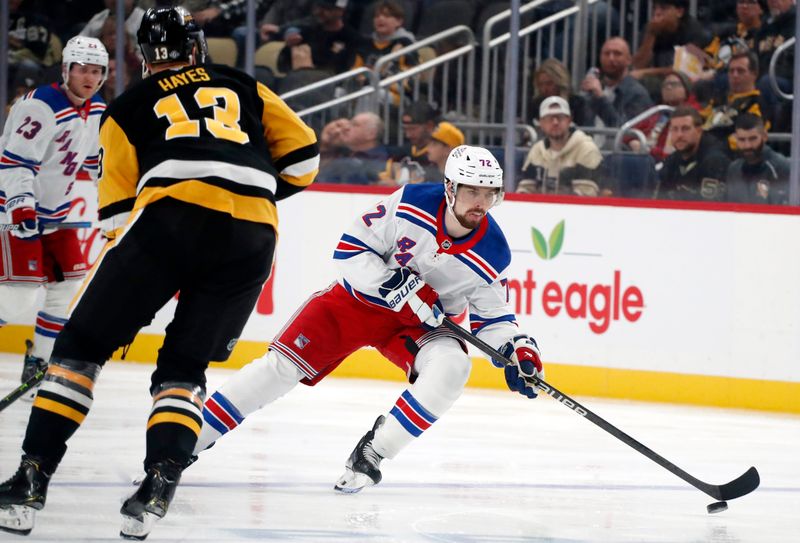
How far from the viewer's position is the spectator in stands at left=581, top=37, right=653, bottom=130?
583cm

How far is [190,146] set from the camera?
111 inches

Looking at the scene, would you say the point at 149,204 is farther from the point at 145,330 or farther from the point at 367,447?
the point at 145,330

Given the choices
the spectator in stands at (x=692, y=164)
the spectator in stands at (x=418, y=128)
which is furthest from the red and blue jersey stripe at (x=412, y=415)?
the spectator in stands at (x=418, y=128)

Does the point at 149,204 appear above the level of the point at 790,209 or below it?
above

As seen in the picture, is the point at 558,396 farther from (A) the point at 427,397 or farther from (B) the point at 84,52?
(B) the point at 84,52

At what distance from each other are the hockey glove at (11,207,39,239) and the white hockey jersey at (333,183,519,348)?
62.5 inches

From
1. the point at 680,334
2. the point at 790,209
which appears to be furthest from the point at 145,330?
the point at 790,209

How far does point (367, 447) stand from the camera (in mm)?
3633

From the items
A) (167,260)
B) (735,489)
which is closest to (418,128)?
(735,489)

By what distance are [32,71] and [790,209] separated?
3813mm

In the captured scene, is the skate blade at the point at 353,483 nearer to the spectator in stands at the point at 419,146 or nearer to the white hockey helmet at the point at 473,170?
the white hockey helmet at the point at 473,170

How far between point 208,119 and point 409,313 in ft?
3.35

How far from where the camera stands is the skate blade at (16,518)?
2789mm

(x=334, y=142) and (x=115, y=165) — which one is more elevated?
(x=115, y=165)
